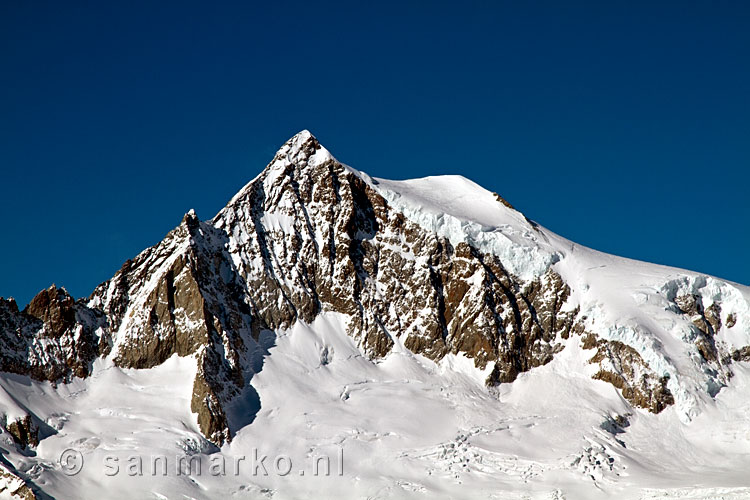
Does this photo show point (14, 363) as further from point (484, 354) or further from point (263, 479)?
point (484, 354)

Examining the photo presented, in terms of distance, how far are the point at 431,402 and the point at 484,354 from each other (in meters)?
14.4

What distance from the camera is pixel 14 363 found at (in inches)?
6033

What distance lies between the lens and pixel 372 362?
17275 centimetres

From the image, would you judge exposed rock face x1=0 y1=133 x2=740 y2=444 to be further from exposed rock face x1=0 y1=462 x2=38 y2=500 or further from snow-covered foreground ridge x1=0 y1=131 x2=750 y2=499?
exposed rock face x1=0 y1=462 x2=38 y2=500

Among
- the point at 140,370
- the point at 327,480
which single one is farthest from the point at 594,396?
the point at 140,370

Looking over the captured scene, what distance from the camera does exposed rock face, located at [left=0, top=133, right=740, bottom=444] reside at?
16188 cm

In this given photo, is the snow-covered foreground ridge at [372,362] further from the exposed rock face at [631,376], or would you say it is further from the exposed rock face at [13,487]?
the exposed rock face at [13,487]

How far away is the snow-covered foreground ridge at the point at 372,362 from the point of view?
146 metres

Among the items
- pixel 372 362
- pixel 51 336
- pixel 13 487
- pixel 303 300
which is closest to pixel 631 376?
pixel 372 362

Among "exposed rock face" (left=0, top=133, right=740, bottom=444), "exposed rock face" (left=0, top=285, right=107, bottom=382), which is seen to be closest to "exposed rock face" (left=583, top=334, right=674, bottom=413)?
"exposed rock face" (left=0, top=133, right=740, bottom=444)

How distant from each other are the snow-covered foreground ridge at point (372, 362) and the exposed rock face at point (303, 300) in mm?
358

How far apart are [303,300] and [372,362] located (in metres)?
15.8

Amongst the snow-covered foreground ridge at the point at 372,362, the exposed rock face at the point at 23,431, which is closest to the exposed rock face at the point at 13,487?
the snow-covered foreground ridge at the point at 372,362

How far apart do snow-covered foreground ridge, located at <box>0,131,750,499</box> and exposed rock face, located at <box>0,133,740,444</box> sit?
36 cm
